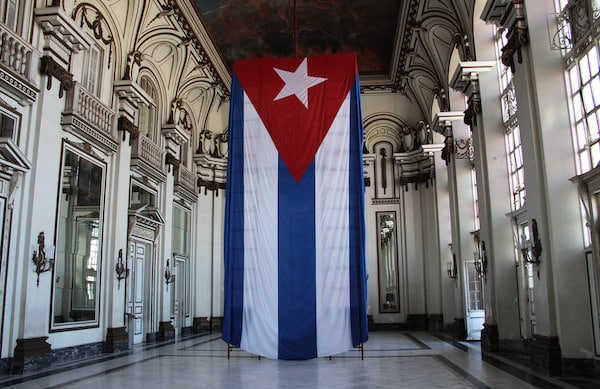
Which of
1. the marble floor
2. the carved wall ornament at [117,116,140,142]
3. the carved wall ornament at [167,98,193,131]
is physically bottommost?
the marble floor

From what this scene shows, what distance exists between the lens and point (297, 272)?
8.34m

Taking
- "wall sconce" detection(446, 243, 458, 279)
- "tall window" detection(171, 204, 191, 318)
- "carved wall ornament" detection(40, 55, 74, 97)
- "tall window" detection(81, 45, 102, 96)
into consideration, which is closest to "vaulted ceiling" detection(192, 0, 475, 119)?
"tall window" detection(81, 45, 102, 96)

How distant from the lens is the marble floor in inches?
271

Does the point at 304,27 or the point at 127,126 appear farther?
the point at 304,27

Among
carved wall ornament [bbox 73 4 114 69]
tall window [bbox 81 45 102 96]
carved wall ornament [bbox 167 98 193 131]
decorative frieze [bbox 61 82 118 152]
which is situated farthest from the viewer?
carved wall ornament [bbox 167 98 193 131]

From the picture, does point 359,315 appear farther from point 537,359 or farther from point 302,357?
point 537,359

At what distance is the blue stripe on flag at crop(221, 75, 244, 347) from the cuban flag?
2 centimetres

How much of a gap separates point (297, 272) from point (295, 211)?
3.22 feet

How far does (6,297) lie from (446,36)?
38.0ft

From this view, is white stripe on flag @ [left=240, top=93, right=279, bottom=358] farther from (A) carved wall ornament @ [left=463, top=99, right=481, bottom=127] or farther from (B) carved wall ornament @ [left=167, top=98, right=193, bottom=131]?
(B) carved wall ornament @ [left=167, top=98, right=193, bottom=131]

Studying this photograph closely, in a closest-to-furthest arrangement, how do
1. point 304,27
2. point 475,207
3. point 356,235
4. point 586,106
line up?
point 586,106 → point 356,235 → point 475,207 → point 304,27

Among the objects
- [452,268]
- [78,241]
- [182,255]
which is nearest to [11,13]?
[78,241]

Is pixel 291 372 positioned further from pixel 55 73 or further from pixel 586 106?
pixel 55 73

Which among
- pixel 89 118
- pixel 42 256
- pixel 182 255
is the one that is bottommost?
pixel 42 256
